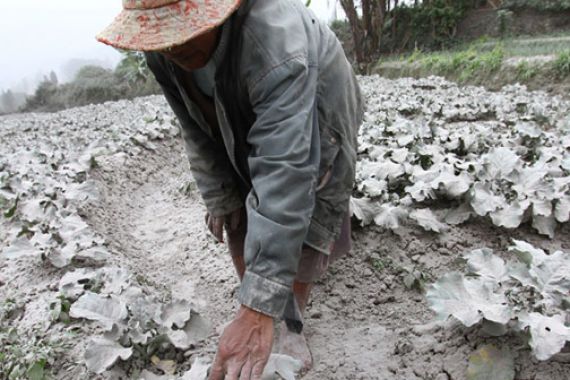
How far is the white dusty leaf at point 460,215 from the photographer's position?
2.79 m

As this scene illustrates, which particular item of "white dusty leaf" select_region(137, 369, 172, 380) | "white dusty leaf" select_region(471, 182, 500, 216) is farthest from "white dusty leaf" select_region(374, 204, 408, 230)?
"white dusty leaf" select_region(137, 369, 172, 380)

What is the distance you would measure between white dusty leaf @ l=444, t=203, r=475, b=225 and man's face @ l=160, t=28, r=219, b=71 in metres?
1.81

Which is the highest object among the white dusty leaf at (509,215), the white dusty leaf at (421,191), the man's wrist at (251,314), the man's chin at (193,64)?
the man's chin at (193,64)

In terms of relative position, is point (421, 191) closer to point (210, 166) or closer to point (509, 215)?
point (509, 215)

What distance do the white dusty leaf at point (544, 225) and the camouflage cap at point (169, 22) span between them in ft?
6.88

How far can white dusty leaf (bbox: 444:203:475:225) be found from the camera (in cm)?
279

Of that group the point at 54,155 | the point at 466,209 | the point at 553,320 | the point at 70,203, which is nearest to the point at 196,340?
the point at 553,320

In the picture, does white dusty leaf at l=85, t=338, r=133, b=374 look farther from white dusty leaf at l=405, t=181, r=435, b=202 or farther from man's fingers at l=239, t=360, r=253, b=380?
white dusty leaf at l=405, t=181, r=435, b=202

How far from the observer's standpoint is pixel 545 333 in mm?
1567

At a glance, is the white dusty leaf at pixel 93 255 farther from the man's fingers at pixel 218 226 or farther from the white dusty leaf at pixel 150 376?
the white dusty leaf at pixel 150 376

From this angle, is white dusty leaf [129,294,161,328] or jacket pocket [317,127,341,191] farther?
white dusty leaf [129,294,161,328]

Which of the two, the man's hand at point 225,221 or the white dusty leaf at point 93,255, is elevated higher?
the man's hand at point 225,221

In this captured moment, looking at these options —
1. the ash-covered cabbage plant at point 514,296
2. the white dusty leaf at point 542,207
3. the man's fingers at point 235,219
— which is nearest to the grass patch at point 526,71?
the white dusty leaf at point 542,207

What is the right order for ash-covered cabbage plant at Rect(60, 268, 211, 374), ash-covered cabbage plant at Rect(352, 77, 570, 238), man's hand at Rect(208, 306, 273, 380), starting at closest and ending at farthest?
man's hand at Rect(208, 306, 273, 380), ash-covered cabbage plant at Rect(60, 268, 211, 374), ash-covered cabbage plant at Rect(352, 77, 570, 238)
